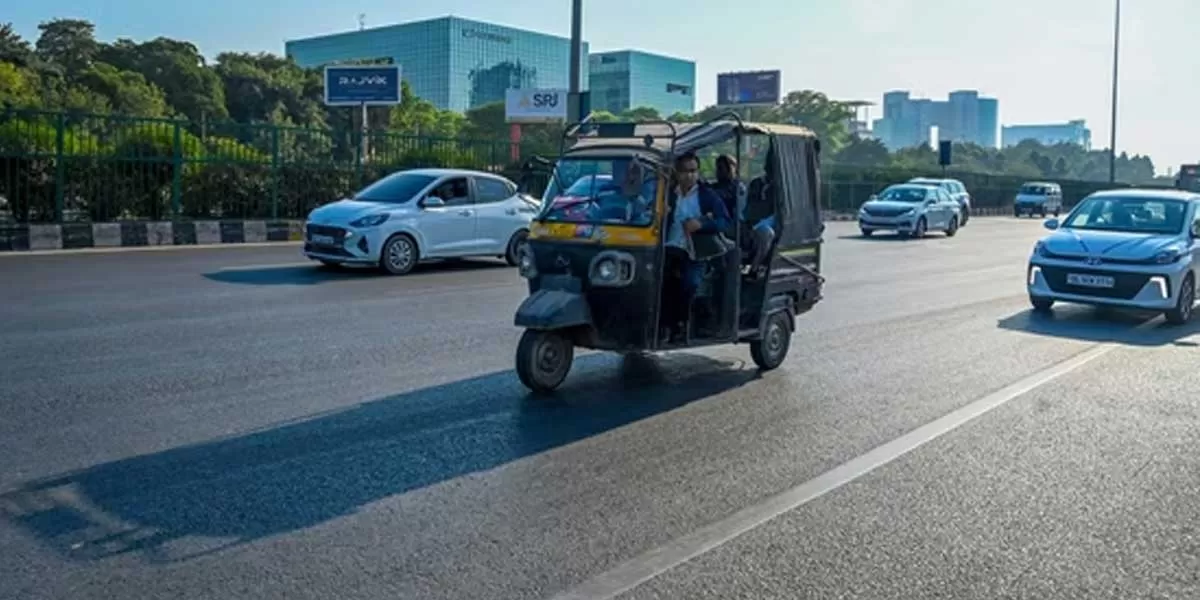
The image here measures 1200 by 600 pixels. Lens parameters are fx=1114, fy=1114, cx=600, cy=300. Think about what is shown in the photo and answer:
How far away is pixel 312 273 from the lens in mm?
16641

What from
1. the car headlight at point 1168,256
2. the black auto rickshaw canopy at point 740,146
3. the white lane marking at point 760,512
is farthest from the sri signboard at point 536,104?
the white lane marking at point 760,512

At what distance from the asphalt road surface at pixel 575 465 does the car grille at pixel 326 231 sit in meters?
4.44

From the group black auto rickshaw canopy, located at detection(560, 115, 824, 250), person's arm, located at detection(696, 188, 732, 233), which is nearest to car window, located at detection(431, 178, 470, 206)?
black auto rickshaw canopy, located at detection(560, 115, 824, 250)

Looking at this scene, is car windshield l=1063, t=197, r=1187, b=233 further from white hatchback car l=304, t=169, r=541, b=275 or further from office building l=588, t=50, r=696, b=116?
office building l=588, t=50, r=696, b=116

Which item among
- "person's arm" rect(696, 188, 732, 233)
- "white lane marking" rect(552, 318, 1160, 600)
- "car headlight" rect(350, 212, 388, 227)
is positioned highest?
"person's arm" rect(696, 188, 732, 233)

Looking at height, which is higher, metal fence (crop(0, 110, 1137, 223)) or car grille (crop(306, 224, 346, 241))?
metal fence (crop(0, 110, 1137, 223))

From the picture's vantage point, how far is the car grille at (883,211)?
104ft

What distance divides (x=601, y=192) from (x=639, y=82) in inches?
4276

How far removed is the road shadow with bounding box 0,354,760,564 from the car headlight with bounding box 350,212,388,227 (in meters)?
8.12

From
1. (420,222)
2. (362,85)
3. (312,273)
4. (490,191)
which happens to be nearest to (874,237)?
(490,191)

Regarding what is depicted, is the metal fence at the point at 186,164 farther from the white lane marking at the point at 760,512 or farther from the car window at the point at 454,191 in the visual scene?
the white lane marking at the point at 760,512

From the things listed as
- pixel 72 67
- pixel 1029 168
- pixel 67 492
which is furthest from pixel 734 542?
pixel 1029 168

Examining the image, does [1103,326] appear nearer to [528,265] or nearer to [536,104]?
[528,265]

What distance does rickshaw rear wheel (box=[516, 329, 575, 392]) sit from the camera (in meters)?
8.15
